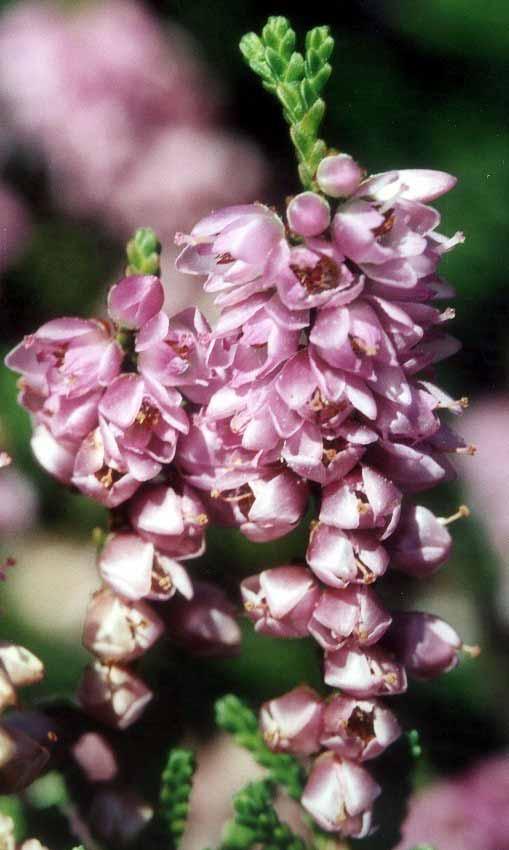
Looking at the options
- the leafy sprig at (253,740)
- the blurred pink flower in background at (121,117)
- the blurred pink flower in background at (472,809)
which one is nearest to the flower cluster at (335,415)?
the leafy sprig at (253,740)

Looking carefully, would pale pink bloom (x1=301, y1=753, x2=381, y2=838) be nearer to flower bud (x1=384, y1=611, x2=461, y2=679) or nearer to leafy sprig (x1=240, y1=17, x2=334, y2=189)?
flower bud (x1=384, y1=611, x2=461, y2=679)

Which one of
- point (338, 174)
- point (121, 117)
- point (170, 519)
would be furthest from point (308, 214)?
point (121, 117)

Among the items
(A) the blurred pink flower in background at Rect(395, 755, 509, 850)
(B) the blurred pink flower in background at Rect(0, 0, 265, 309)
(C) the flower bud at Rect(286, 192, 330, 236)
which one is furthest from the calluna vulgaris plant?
A: (B) the blurred pink flower in background at Rect(0, 0, 265, 309)

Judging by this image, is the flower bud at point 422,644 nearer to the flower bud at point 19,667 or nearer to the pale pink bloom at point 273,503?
the pale pink bloom at point 273,503

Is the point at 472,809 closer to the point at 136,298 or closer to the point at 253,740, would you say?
the point at 253,740

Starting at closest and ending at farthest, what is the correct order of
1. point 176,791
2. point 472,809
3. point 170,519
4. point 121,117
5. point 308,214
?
1. point 308,214
2. point 170,519
3. point 176,791
4. point 472,809
5. point 121,117

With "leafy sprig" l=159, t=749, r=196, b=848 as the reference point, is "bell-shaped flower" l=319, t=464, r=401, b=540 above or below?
above
